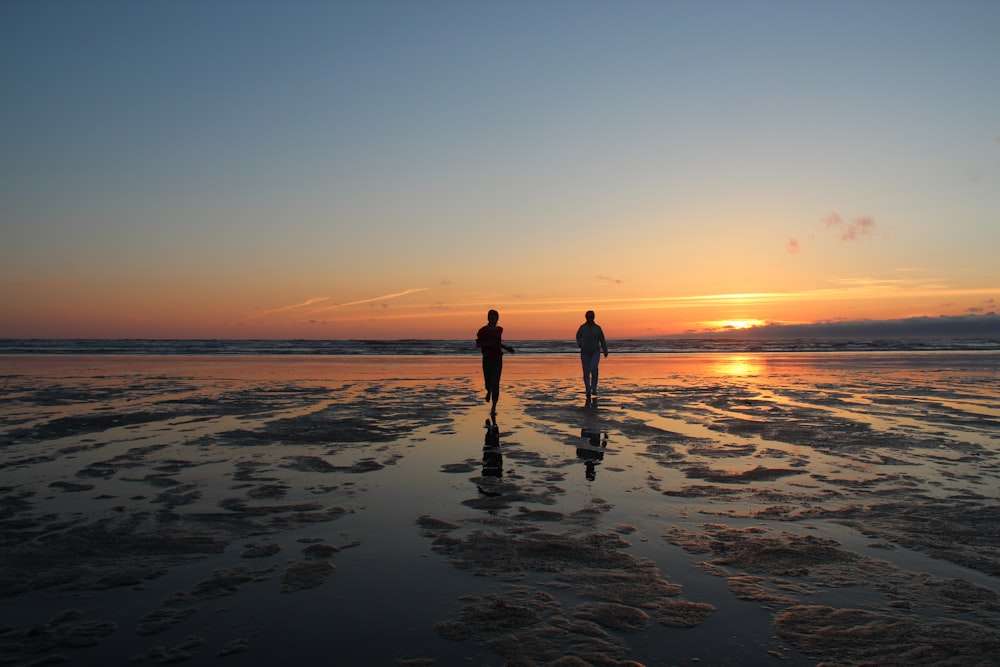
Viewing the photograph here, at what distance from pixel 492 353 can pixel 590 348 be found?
3.34m

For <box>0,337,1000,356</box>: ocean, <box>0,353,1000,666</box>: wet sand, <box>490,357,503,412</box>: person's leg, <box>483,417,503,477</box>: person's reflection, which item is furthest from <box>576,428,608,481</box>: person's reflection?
<box>0,337,1000,356</box>: ocean

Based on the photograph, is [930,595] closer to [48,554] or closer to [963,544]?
[963,544]

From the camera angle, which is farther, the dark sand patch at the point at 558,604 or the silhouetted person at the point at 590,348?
the silhouetted person at the point at 590,348

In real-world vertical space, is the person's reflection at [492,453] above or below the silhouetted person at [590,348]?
below

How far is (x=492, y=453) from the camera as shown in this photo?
9.56m

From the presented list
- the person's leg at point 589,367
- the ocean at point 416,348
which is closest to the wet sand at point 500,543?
the person's leg at point 589,367

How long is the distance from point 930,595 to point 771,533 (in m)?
1.44

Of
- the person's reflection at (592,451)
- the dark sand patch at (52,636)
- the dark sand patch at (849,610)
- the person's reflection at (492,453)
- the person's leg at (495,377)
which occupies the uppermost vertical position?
the person's leg at (495,377)

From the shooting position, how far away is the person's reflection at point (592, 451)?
829 centimetres

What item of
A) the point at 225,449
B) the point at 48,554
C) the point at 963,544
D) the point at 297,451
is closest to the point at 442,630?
the point at 48,554

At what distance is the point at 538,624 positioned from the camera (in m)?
3.86

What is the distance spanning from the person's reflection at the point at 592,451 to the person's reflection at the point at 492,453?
118 cm

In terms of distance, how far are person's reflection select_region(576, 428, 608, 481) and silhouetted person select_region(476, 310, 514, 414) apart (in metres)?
3.61

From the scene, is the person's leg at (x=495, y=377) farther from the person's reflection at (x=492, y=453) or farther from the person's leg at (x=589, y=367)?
the person's leg at (x=589, y=367)
